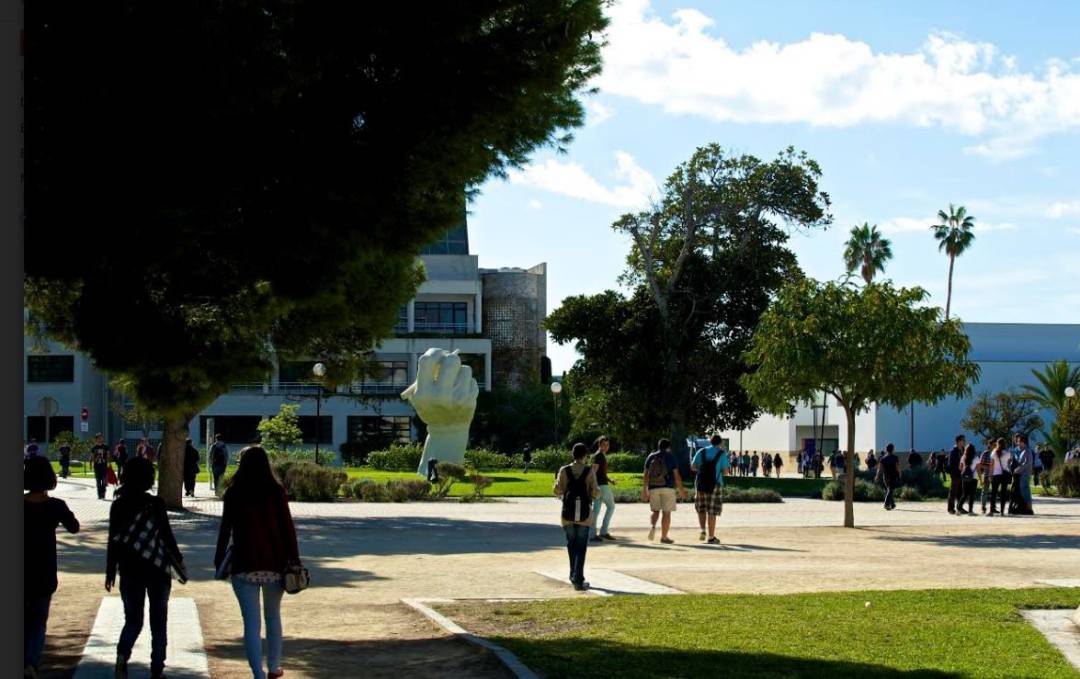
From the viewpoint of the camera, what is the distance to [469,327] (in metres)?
80.3

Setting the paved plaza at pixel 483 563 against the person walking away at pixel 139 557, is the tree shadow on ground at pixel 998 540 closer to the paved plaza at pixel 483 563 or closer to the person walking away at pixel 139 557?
the paved plaza at pixel 483 563

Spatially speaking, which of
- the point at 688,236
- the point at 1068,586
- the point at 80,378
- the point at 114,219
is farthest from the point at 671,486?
the point at 80,378

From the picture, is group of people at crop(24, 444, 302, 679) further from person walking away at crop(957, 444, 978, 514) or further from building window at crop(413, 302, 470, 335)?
building window at crop(413, 302, 470, 335)

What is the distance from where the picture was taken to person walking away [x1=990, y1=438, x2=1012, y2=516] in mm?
26163

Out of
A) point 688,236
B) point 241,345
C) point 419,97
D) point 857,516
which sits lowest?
point 857,516

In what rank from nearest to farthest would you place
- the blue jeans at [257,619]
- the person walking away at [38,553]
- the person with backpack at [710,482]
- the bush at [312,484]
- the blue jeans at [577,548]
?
the person walking away at [38,553], the blue jeans at [257,619], the blue jeans at [577,548], the person with backpack at [710,482], the bush at [312,484]

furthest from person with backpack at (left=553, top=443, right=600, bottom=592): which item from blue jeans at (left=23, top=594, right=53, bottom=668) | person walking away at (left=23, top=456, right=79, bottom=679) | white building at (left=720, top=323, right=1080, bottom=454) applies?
white building at (left=720, top=323, right=1080, bottom=454)

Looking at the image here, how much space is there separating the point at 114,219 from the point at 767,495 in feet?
82.5

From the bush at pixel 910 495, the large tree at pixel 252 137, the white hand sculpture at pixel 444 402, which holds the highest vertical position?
the large tree at pixel 252 137

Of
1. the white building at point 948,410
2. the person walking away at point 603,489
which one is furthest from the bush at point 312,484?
the white building at point 948,410

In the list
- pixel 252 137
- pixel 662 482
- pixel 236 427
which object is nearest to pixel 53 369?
pixel 236 427

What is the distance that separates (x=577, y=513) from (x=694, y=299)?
3264cm

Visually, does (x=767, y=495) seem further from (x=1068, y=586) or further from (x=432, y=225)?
(x=432, y=225)

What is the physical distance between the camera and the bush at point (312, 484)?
2992 cm
